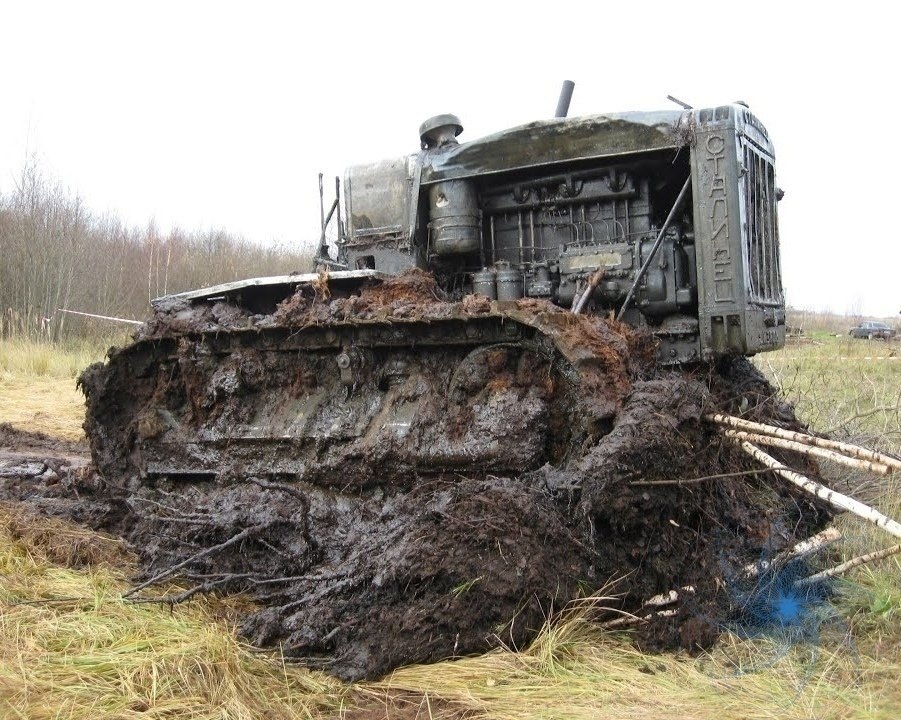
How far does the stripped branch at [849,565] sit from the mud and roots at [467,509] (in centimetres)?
22

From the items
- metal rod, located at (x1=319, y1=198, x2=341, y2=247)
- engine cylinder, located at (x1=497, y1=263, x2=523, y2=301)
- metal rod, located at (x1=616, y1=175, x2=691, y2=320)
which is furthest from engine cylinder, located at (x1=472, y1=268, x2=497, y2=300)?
metal rod, located at (x1=319, y1=198, x2=341, y2=247)

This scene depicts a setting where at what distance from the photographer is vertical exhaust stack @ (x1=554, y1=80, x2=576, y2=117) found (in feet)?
22.0

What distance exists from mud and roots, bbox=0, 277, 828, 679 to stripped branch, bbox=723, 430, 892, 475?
158mm

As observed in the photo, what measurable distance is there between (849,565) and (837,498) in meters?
0.58

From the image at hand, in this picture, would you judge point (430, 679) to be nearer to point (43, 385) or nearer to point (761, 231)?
point (761, 231)

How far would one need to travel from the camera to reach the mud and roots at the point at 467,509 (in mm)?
3174

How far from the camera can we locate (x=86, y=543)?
4.38 m

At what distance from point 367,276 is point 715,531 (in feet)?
8.47

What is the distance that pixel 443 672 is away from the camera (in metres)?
2.99

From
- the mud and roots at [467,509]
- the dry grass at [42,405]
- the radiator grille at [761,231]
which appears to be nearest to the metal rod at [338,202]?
the mud and roots at [467,509]

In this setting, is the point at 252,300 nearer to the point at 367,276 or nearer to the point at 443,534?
the point at 367,276

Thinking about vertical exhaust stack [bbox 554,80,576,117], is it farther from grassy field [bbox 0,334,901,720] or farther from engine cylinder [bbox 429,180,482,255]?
grassy field [bbox 0,334,901,720]

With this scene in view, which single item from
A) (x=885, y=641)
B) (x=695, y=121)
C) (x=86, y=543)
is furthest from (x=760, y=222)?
(x=86, y=543)

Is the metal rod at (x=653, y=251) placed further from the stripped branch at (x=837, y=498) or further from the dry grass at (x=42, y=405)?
the dry grass at (x=42, y=405)
